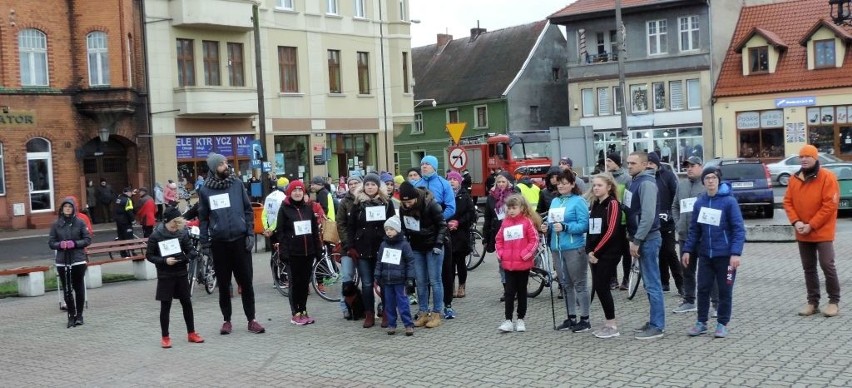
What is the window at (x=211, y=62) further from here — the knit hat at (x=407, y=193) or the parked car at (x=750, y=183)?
the knit hat at (x=407, y=193)

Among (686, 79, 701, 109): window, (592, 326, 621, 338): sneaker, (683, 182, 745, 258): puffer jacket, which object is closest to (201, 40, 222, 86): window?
(686, 79, 701, 109): window

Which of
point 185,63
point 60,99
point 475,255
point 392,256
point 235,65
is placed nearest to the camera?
point 392,256

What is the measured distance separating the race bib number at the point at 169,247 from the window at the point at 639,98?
42757mm

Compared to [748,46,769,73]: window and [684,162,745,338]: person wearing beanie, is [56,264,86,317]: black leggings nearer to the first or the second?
[684,162,745,338]: person wearing beanie

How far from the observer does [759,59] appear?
1857 inches

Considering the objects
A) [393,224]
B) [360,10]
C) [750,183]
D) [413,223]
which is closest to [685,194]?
[413,223]

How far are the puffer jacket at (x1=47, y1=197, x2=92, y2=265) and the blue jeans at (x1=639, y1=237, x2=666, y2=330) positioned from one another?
7.22 m

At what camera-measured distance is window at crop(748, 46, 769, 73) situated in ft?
154

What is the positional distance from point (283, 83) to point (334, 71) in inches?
120

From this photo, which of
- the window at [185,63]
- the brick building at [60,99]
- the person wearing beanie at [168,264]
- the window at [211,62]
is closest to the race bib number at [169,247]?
the person wearing beanie at [168,264]

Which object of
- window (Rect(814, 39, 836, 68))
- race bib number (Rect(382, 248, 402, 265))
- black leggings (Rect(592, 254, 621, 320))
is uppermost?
window (Rect(814, 39, 836, 68))

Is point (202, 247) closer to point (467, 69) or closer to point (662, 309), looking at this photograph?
point (662, 309)

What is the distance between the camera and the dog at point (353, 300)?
11.7 m

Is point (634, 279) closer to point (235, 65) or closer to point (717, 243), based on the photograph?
point (717, 243)
